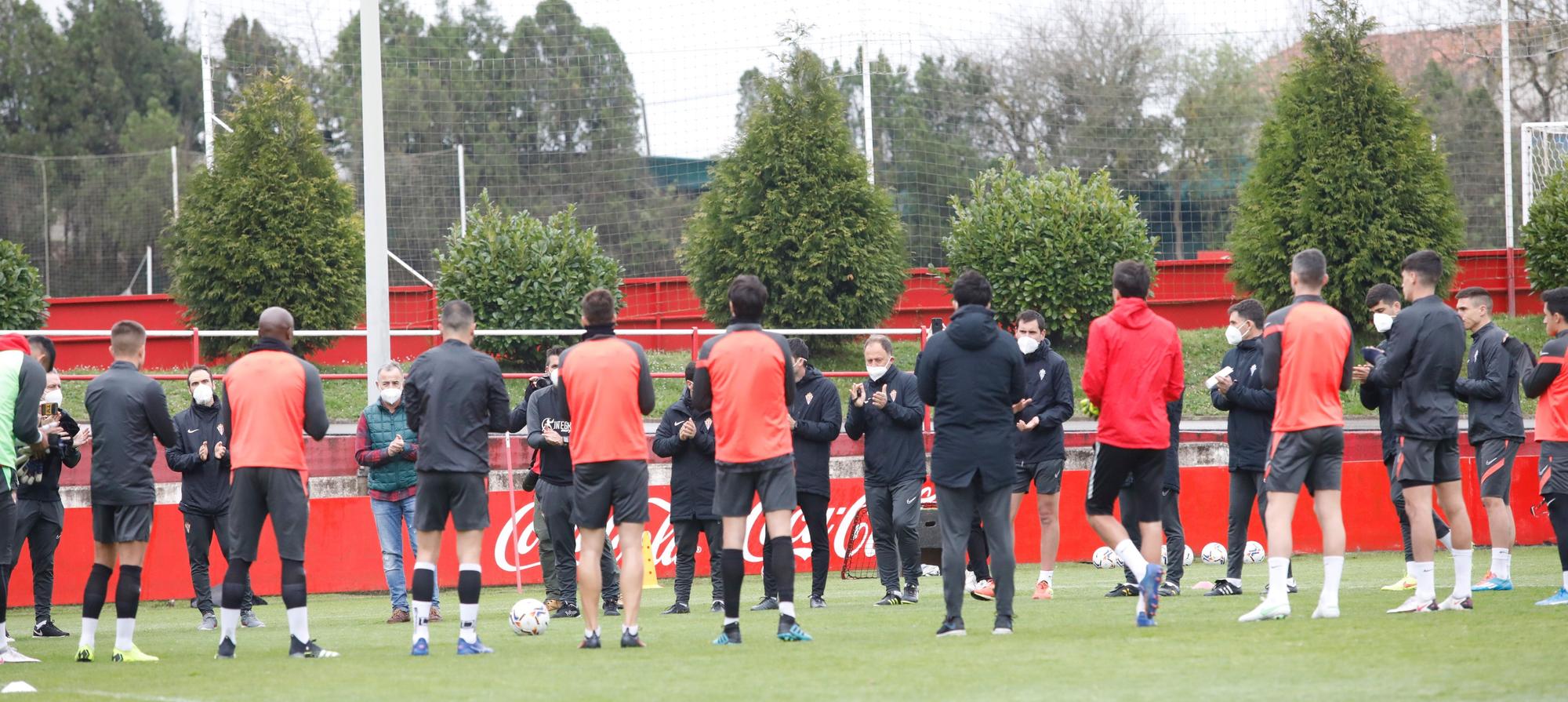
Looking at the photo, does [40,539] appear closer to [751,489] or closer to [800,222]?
[751,489]

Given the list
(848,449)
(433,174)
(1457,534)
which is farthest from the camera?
(433,174)

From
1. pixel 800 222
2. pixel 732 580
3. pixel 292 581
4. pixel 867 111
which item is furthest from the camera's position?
pixel 867 111

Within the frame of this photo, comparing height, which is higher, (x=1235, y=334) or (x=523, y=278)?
(x=523, y=278)

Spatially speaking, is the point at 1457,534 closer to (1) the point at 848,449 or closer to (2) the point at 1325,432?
(2) the point at 1325,432

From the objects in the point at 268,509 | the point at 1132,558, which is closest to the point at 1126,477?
the point at 1132,558

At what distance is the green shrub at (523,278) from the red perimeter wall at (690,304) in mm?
3207

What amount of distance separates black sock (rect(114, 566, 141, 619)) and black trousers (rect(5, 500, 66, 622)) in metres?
2.68

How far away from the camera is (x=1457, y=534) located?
29.1 ft

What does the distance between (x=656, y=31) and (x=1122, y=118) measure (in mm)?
14701

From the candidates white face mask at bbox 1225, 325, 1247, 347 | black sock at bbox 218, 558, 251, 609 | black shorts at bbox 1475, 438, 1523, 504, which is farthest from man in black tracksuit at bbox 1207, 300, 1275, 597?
black sock at bbox 218, 558, 251, 609

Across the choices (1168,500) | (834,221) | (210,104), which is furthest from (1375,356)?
(210,104)

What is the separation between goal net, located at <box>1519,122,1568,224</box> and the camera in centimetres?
2708

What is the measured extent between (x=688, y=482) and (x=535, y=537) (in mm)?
3958

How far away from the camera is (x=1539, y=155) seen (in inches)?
1130
